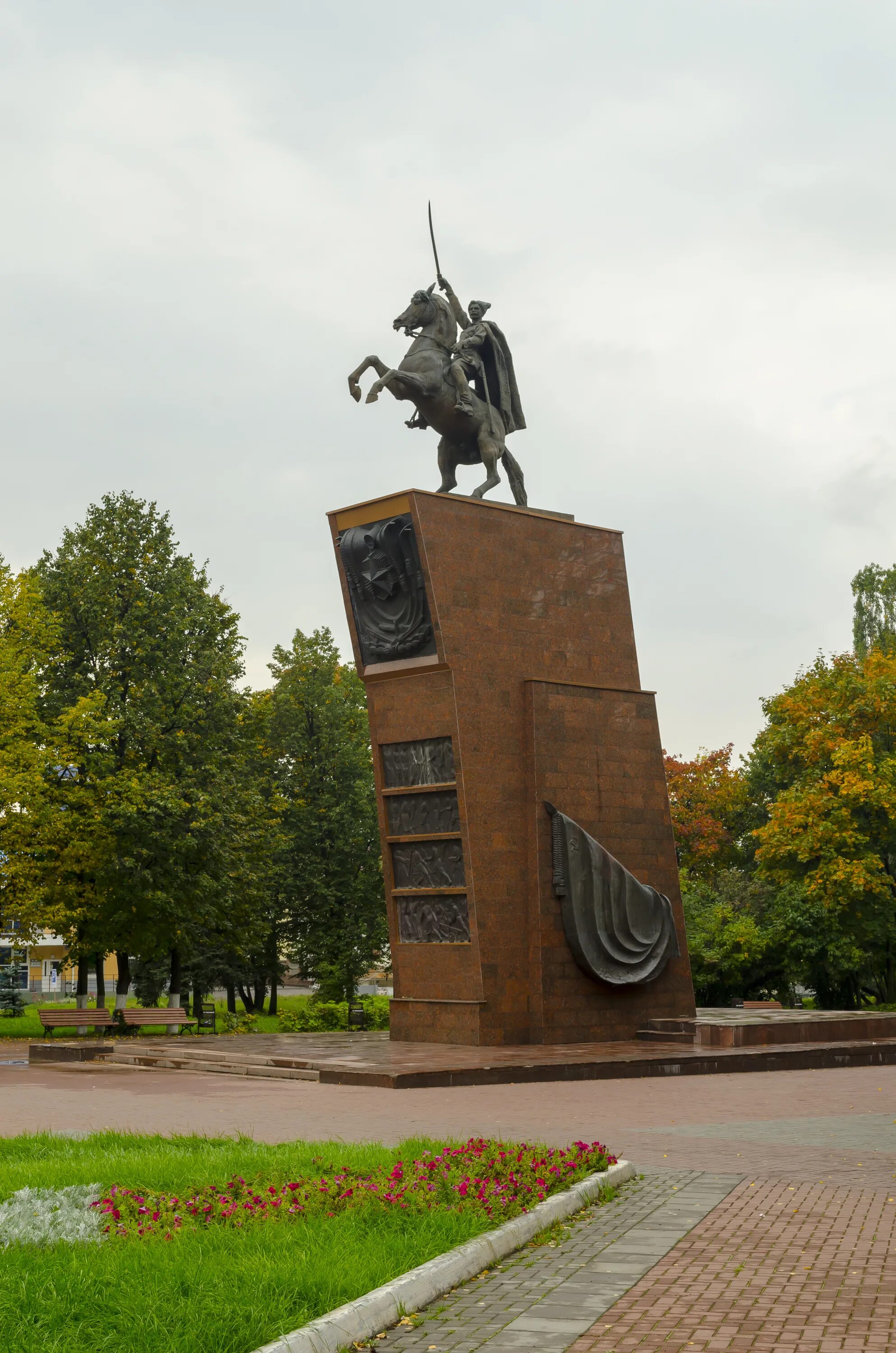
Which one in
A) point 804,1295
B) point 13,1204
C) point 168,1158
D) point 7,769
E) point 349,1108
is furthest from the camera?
point 7,769

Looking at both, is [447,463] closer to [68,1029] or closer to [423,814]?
[423,814]

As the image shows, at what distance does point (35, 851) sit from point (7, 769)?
2.59 m

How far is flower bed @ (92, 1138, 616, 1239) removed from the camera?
6723 millimetres

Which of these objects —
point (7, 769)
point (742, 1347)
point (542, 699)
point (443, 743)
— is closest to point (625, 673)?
point (542, 699)

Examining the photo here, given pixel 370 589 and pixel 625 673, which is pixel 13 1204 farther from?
pixel 625 673

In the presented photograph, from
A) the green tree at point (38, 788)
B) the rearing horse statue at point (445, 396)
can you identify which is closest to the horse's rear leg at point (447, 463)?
the rearing horse statue at point (445, 396)

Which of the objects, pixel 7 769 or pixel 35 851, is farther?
pixel 35 851

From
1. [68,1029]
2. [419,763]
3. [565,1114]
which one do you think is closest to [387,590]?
[419,763]

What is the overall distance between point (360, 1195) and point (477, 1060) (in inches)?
375

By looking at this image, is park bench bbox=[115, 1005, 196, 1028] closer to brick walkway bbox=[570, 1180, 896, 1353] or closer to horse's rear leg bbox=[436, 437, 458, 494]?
horse's rear leg bbox=[436, 437, 458, 494]

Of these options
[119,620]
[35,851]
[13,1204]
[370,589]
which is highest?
[119,620]

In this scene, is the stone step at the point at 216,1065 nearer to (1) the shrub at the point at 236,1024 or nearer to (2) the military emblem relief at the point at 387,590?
(2) the military emblem relief at the point at 387,590

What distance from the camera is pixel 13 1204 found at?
277 inches

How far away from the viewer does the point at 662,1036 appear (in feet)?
63.5
